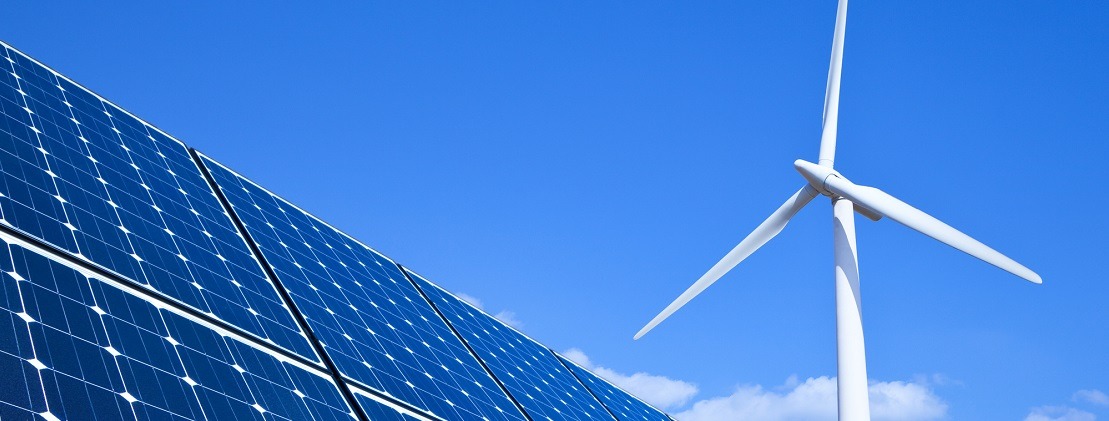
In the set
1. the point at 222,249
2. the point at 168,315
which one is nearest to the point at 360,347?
the point at 222,249

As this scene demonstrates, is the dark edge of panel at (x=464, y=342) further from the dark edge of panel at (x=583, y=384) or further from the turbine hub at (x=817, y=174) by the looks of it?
the turbine hub at (x=817, y=174)

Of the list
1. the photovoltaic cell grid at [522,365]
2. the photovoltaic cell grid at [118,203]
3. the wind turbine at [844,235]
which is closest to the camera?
the photovoltaic cell grid at [118,203]

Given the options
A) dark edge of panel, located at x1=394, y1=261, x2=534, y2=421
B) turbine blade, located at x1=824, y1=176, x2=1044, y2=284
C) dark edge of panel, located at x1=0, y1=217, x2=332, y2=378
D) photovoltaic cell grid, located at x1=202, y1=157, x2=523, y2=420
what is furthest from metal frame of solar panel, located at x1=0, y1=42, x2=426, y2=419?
turbine blade, located at x1=824, y1=176, x2=1044, y2=284

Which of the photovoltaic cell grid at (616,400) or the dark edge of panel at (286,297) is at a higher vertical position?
the photovoltaic cell grid at (616,400)

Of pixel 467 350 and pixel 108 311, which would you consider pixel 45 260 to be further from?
pixel 467 350

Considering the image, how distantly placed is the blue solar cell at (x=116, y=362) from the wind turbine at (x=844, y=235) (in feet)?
35.0

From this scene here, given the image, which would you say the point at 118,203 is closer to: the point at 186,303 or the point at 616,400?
the point at 186,303

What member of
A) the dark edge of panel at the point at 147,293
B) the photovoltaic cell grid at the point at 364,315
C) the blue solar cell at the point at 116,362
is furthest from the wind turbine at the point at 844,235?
the dark edge of panel at the point at 147,293

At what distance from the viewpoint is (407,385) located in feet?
79.0

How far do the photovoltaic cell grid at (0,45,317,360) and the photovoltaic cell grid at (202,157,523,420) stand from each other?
3.58 ft

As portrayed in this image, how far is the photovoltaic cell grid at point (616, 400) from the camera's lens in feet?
120

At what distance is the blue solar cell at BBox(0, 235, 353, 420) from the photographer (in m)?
14.1

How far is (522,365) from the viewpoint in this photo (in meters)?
33.4

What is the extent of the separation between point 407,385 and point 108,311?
817cm
